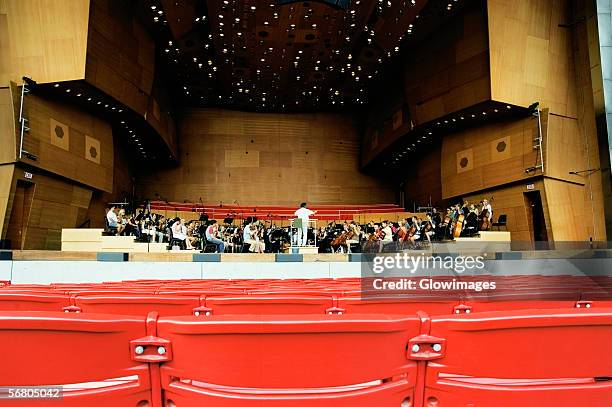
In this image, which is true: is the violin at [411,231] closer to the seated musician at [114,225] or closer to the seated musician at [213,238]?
the seated musician at [213,238]

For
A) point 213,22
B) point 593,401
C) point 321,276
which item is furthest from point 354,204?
point 593,401

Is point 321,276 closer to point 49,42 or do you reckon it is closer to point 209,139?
point 49,42

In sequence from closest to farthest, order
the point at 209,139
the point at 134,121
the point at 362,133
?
A: the point at 134,121
the point at 209,139
the point at 362,133

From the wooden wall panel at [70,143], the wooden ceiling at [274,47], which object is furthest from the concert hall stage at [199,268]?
the wooden ceiling at [274,47]

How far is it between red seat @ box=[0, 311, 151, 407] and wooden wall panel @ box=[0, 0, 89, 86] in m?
15.7

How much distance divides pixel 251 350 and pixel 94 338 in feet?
1.31

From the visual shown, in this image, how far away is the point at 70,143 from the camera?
16.6 meters

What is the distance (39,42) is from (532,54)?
17050mm

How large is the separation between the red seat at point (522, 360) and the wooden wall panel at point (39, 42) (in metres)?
16.1

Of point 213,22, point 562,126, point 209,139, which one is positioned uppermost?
point 213,22

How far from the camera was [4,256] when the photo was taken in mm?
9086

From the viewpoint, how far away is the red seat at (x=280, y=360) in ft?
3.77

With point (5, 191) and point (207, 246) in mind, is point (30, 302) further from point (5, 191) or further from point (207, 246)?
point (5, 191)

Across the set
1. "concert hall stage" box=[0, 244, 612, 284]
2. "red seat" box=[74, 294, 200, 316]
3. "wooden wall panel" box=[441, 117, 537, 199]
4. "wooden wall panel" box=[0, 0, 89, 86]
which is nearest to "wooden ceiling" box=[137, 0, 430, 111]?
"wooden wall panel" box=[0, 0, 89, 86]
